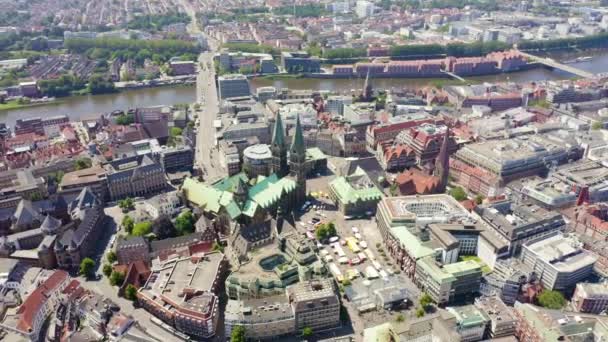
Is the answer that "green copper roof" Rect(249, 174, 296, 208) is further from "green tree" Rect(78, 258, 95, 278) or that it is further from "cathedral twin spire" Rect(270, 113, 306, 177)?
"green tree" Rect(78, 258, 95, 278)

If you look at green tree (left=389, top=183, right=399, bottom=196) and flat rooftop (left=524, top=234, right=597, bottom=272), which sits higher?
green tree (left=389, top=183, right=399, bottom=196)

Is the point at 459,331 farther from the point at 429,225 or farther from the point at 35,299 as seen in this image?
the point at 35,299

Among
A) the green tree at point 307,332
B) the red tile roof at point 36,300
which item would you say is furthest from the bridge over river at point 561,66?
the red tile roof at point 36,300

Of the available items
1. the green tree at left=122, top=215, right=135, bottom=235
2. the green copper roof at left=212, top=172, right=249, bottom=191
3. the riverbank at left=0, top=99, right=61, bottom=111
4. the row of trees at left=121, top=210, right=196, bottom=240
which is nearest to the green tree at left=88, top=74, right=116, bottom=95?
the riverbank at left=0, top=99, right=61, bottom=111

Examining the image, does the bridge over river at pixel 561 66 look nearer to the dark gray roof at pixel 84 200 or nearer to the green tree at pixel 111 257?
the dark gray roof at pixel 84 200

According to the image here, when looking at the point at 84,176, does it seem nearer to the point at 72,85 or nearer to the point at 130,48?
the point at 72,85
